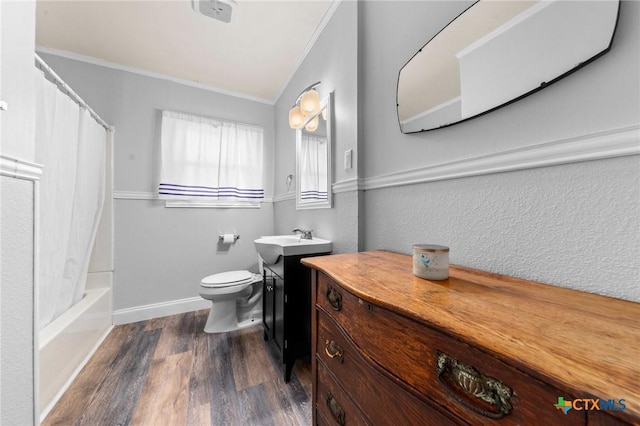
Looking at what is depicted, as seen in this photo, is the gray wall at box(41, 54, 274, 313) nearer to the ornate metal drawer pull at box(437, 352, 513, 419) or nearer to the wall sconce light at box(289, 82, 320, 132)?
the wall sconce light at box(289, 82, 320, 132)

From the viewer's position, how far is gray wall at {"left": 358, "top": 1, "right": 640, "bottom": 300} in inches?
21.5

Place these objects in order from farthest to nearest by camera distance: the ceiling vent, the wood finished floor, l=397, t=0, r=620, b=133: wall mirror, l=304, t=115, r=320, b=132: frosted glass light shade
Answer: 1. l=304, t=115, r=320, b=132: frosted glass light shade
2. the ceiling vent
3. the wood finished floor
4. l=397, t=0, r=620, b=133: wall mirror

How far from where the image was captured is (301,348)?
1439mm

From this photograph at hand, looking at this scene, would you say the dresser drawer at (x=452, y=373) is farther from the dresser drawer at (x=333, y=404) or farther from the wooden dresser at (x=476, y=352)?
the dresser drawer at (x=333, y=404)

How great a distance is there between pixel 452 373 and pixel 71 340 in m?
2.07

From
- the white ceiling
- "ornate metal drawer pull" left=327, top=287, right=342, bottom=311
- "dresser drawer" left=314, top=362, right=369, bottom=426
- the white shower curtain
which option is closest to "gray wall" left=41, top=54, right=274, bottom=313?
the white ceiling

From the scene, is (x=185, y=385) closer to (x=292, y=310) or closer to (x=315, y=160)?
(x=292, y=310)

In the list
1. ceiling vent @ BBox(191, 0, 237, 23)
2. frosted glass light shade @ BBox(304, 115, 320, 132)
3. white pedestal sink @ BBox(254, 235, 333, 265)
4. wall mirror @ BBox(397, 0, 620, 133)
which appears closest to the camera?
wall mirror @ BBox(397, 0, 620, 133)

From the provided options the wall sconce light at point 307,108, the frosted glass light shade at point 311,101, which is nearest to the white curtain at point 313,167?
the wall sconce light at point 307,108

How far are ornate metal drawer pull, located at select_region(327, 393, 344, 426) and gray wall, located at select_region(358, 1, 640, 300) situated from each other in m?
0.67

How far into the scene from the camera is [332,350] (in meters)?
0.81

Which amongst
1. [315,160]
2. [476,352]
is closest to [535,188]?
[476,352]

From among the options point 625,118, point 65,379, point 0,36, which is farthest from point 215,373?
point 625,118

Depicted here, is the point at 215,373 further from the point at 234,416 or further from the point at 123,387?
the point at 123,387
